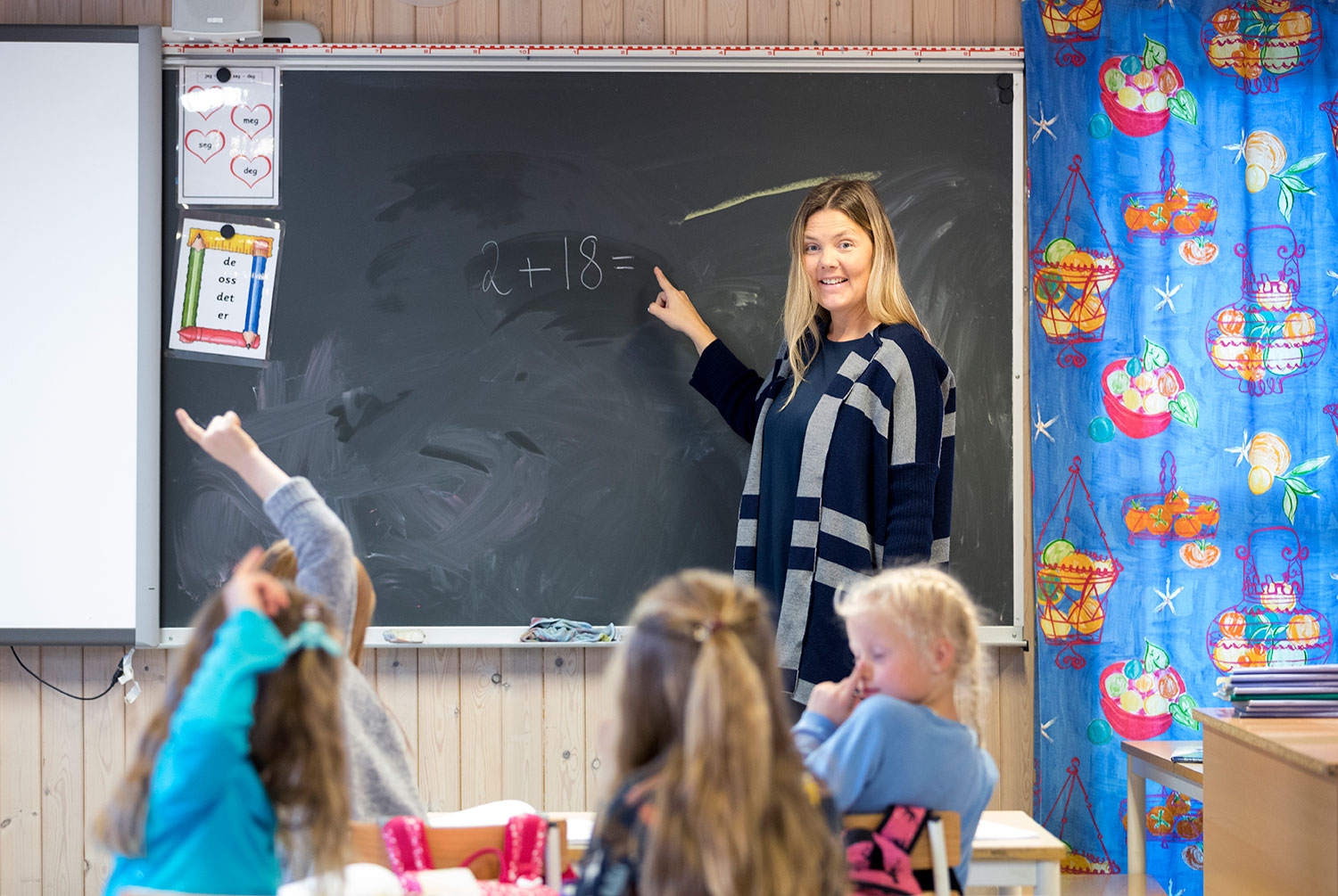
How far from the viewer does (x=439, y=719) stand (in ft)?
A: 9.38

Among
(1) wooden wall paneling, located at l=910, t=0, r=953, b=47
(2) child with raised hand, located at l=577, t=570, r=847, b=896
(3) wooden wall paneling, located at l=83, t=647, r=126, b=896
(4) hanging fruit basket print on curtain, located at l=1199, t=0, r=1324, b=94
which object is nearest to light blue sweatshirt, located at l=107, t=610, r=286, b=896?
(2) child with raised hand, located at l=577, t=570, r=847, b=896

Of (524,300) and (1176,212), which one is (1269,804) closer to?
(1176,212)

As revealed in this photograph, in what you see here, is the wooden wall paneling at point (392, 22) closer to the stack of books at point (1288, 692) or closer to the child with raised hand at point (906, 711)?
the child with raised hand at point (906, 711)

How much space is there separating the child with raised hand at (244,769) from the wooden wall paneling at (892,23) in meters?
2.15

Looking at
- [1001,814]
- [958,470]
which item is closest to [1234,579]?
[958,470]

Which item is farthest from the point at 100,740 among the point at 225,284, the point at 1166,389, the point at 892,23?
the point at 1166,389

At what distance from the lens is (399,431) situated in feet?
9.20

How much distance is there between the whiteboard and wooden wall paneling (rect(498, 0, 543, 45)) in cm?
82

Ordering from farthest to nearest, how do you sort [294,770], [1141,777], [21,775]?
[21,775]
[1141,777]
[294,770]

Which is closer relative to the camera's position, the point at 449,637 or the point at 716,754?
the point at 716,754

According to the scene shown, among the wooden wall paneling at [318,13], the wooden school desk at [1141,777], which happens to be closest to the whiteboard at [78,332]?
the wooden wall paneling at [318,13]

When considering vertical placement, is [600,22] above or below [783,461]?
above

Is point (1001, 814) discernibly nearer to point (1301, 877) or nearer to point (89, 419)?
point (1301, 877)

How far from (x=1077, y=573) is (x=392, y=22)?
85.4 inches
